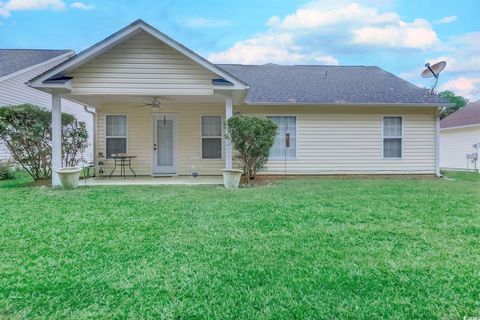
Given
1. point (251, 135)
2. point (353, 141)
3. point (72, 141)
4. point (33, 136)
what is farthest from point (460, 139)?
point (33, 136)

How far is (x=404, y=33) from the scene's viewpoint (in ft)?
61.2

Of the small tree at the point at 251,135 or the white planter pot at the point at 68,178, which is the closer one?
the white planter pot at the point at 68,178

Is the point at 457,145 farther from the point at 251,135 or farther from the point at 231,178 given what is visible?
the point at 231,178

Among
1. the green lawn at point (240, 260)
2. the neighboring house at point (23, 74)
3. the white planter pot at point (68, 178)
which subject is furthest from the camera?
the neighboring house at point (23, 74)

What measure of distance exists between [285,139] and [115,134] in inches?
242

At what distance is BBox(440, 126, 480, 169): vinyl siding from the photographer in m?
17.9

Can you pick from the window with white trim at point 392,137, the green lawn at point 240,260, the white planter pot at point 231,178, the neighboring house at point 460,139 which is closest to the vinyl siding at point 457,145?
the neighboring house at point 460,139

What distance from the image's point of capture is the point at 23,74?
1441 cm

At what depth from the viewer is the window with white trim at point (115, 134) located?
447 inches

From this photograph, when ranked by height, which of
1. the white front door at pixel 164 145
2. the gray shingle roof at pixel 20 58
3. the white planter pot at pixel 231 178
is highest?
the gray shingle roof at pixel 20 58

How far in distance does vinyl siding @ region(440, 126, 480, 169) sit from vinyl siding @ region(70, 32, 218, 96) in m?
16.7

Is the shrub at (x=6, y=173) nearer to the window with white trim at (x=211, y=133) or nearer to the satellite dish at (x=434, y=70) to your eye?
the window with white trim at (x=211, y=133)

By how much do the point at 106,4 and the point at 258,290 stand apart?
17.2 metres

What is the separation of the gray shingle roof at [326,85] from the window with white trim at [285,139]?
772 millimetres
